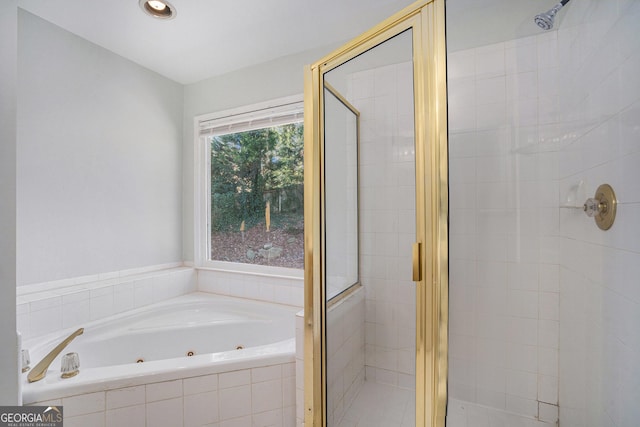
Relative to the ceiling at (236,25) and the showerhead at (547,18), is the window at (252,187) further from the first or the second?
the showerhead at (547,18)

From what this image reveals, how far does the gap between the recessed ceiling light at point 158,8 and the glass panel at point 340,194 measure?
47.5 inches

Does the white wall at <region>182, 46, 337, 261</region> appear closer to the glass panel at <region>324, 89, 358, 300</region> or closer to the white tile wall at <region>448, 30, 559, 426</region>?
the glass panel at <region>324, 89, 358, 300</region>

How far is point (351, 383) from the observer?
1.23 meters

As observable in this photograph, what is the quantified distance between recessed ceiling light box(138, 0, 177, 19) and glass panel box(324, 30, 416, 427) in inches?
46.4

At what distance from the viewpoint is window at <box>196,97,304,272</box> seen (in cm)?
231

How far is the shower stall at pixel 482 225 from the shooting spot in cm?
92

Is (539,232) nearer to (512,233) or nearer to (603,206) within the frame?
(512,233)

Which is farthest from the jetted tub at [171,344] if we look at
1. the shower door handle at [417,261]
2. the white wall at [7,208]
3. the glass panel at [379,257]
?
the shower door handle at [417,261]

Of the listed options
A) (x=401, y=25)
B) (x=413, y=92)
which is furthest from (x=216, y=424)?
(x=401, y=25)

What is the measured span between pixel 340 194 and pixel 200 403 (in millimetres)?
1152

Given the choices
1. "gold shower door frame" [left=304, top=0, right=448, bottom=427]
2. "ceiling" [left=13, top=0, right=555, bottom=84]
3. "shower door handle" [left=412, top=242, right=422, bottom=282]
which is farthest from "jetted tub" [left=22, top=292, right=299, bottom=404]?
"ceiling" [left=13, top=0, right=555, bottom=84]

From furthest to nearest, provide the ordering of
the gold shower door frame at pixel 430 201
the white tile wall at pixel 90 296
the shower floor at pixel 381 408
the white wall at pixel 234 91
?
the white wall at pixel 234 91 < the white tile wall at pixel 90 296 < the shower floor at pixel 381 408 < the gold shower door frame at pixel 430 201

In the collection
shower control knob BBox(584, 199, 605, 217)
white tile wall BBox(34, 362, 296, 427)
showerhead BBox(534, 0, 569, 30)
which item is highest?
showerhead BBox(534, 0, 569, 30)

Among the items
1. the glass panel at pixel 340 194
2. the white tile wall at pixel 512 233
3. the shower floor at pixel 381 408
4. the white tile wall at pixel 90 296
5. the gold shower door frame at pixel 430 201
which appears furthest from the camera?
the white tile wall at pixel 90 296
